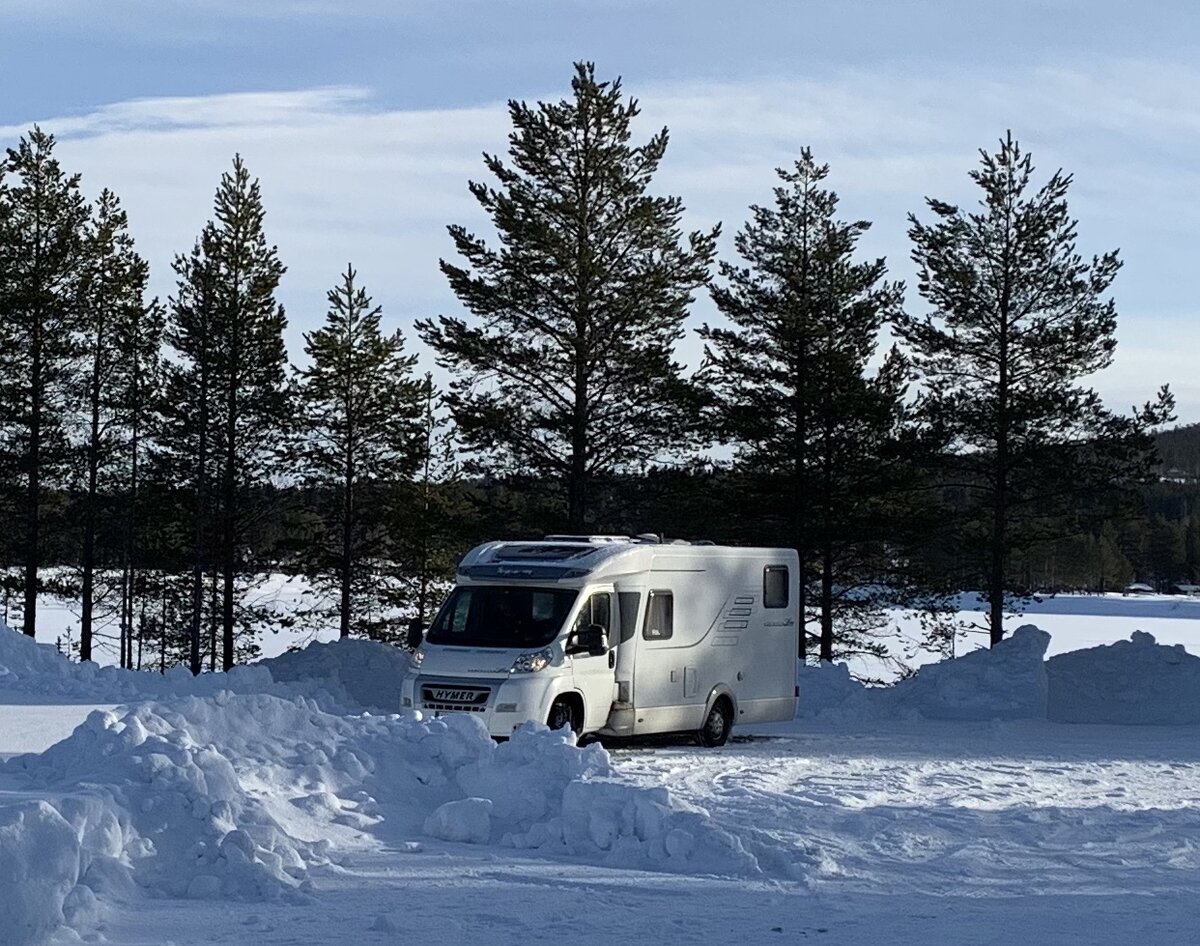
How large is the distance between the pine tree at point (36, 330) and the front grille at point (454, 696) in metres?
25.9

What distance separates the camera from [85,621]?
42219mm

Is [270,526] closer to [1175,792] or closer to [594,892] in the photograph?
[1175,792]

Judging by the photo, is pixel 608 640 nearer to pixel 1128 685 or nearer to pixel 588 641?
pixel 588 641

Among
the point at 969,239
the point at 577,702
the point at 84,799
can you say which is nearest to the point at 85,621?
the point at 969,239

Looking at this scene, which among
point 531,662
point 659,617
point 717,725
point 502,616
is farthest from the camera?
point 717,725

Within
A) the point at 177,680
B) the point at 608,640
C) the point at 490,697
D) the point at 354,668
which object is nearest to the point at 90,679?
the point at 177,680

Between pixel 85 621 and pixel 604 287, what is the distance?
61.4 feet

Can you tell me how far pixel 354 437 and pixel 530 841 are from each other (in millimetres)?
30366

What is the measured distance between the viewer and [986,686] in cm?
2502

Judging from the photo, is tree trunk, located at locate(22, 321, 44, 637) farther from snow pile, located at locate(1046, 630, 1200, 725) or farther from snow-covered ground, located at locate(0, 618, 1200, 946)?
snow pile, located at locate(1046, 630, 1200, 725)

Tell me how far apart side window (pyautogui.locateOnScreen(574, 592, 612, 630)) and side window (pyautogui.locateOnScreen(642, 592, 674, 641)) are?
2.09 feet

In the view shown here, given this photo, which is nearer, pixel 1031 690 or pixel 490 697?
pixel 490 697

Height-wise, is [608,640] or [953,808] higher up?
[608,640]

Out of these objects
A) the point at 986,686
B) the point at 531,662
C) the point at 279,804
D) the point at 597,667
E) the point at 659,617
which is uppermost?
the point at 659,617
